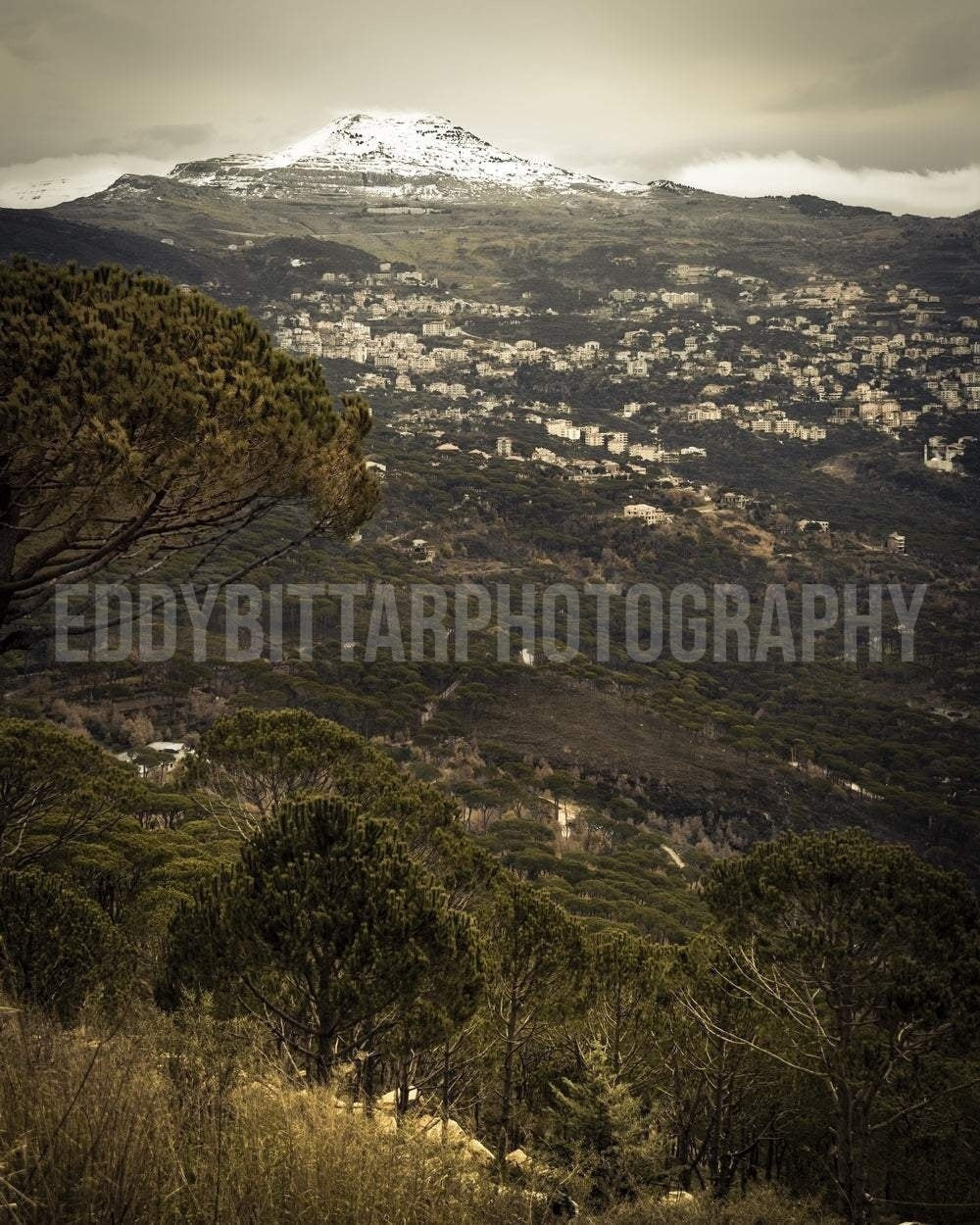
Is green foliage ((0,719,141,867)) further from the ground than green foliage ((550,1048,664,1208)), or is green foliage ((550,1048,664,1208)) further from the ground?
green foliage ((0,719,141,867))

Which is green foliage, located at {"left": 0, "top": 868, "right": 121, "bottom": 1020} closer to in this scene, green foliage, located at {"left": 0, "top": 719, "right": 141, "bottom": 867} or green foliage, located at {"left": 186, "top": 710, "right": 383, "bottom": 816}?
green foliage, located at {"left": 0, "top": 719, "right": 141, "bottom": 867}

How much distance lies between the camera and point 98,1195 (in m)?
3.14

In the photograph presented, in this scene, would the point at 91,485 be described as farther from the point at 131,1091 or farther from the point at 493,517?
the point at 493,517

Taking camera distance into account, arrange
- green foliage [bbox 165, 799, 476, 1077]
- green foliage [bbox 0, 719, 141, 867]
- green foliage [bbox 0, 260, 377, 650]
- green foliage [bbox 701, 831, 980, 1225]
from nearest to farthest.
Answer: green foliage [bbox 0, 260, 377, 650]
green foliage [bbox 165, 799, 476, 1077]
green foliage [bbox 701, 831, 980, 1225]
green foliage [bbox 0, 719, 141, 867]

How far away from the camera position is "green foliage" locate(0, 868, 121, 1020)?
34.7 feet

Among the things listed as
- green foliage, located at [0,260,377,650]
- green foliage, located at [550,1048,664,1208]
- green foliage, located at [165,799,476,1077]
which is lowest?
green foliage, located at [550,1048,664,1208]

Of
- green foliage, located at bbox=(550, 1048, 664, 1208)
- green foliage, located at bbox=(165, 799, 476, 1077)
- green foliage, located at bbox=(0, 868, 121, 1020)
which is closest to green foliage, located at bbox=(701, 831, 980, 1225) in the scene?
green foliage, located at bbox=(550, 1048, 664, 1208)

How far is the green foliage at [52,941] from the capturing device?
10.6 meters

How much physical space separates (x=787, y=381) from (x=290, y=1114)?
671 feet

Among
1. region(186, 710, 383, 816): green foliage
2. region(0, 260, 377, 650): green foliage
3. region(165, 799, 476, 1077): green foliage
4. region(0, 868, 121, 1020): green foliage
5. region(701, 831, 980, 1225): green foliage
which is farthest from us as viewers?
region(186, 710, 383, 816): green foliage

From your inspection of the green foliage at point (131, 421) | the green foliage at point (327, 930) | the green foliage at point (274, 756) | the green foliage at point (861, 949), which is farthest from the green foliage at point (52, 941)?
the green foliage at point (861, 949)

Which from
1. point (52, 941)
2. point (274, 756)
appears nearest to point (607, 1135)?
point (274, 756)

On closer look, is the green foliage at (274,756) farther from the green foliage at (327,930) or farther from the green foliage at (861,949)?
the green foliage at (861,949)

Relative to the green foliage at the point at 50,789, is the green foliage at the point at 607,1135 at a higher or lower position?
lower
